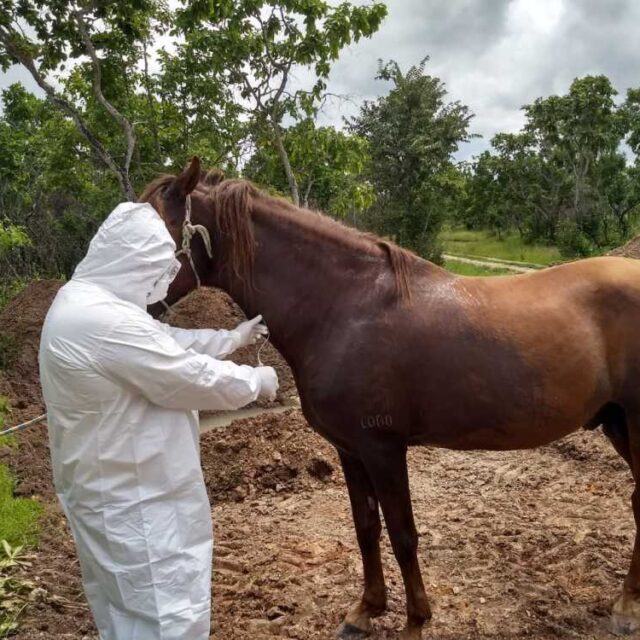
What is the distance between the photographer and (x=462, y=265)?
23.2 meters

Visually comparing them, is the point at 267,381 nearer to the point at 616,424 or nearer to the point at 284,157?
the point at 616,424

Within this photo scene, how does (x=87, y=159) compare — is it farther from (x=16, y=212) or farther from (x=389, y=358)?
(x=389, y=358)

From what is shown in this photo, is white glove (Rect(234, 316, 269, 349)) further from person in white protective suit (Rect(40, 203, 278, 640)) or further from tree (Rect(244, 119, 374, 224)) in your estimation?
tree (Rect(244, 119, 374, 224))

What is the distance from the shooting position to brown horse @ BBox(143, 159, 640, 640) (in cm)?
255

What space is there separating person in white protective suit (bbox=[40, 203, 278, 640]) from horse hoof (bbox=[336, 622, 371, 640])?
3.20 ft

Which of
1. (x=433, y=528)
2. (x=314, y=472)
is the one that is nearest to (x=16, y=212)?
(x=314, y=472)

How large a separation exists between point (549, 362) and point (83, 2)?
718 cm

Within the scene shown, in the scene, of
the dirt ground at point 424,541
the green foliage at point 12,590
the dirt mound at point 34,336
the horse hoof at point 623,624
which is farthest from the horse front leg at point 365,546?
the dirt mound at point 34,336

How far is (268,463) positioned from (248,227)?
2.89 meters

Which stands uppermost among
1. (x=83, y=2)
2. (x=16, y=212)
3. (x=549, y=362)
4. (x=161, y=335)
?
(x=83, y=2)

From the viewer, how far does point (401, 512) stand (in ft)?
8.69

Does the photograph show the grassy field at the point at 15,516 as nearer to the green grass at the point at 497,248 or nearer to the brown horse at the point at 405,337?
the brown horse at the point at 405,337

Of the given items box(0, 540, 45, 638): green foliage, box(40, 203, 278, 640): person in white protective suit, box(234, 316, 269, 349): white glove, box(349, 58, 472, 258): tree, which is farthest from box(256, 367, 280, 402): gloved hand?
box(349, 58, 472, 258): tree

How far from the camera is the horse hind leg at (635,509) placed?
2.77m
